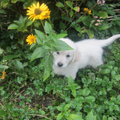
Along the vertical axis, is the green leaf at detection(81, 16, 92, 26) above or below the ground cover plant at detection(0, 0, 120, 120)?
above

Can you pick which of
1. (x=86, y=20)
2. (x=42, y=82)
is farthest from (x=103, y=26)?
(x=42, y=82)

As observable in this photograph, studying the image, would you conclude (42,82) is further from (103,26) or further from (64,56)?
(103,26)

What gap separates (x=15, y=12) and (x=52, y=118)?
1.87m

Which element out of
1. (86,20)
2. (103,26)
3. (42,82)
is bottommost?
(42,82)

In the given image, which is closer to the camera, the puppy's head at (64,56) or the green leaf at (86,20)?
the puppy's head at (64,56)

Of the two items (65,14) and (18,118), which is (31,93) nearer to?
(18,118)

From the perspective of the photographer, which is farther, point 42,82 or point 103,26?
point 103,26

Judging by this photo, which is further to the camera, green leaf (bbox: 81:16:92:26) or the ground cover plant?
green leaf (bbox: 81:16:92:26)

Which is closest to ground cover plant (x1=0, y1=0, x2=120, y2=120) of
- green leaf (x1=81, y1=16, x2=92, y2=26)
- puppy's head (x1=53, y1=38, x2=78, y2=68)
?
green leaf (x1=81, y1=16, x2=92, y2=26)

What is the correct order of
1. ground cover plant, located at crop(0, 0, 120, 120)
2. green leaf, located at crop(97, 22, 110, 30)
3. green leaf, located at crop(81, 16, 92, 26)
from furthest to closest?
green leaf, located at crop(97, 22, 110, 30) < green leaf, located at crop(81, 16, 92, 26) < ground cover plant, located at crop(0, 0, 120, 120)

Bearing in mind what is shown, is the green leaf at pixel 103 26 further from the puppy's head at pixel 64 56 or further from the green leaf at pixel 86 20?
the puppy's head at pixel 64 56

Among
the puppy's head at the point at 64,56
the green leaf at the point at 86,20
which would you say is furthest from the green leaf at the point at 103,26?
the puppy's head at the point at 64,56

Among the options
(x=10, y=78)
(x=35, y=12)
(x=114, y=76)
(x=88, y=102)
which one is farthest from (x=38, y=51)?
(x=114, y=76)

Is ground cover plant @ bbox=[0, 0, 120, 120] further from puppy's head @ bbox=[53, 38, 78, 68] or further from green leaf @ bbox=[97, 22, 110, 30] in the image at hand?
puppy's head @ bbox=[53, 38, 78, 68]
